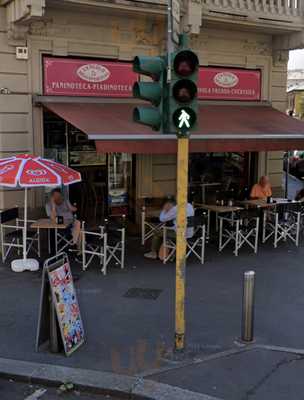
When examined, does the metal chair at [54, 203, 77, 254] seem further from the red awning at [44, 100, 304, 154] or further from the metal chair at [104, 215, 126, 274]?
the red awning at [44, 100, 304, 154]

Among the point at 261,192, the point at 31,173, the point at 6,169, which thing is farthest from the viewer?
the point at 261,192

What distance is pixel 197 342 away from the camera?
5879mm

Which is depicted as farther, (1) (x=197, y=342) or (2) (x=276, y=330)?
(2) (x=276, y=330)

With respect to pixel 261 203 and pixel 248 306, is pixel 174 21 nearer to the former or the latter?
pixel 248 306

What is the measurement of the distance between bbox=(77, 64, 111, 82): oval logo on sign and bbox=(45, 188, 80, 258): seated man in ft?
8.13

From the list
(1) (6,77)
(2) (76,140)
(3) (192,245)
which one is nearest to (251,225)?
(3) (192,245)

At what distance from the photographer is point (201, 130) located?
385 inches

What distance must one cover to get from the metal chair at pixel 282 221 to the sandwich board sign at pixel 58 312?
20.0 feet

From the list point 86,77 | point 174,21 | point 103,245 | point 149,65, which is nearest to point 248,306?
point 149,65

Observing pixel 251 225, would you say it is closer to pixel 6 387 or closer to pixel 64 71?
pixel 64 71

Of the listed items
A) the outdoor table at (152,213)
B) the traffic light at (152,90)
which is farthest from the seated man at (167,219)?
the traffic light at (152,90)

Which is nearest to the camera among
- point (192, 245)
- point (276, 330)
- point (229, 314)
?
point (276, 330)

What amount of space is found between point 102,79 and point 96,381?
7038 millimetres

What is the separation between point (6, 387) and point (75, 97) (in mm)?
6499
